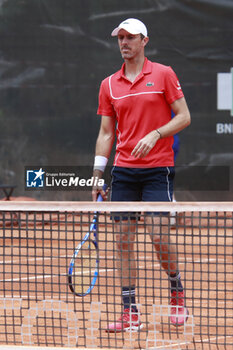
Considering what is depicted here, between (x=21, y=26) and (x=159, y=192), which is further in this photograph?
(x=21, y=26)

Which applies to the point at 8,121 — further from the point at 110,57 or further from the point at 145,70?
the point at 145,70

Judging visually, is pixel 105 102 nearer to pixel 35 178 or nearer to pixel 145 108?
pixel 145 108

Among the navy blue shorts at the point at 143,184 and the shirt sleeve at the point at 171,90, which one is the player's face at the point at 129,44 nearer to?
the shirt sleeve at the point at 171,90

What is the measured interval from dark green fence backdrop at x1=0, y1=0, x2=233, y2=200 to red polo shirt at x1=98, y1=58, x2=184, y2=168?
→ 3.84m

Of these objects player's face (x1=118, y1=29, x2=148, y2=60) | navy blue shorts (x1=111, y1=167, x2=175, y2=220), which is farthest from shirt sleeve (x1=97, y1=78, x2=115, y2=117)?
→ navy blue shorts (x1=111, y1=167, x2=175, y2=220)

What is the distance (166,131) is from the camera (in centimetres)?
380

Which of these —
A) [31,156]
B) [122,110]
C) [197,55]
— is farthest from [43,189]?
[122,110]

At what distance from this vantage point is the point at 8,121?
7.91 m

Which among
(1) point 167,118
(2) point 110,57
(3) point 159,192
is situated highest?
(2) point 110,57

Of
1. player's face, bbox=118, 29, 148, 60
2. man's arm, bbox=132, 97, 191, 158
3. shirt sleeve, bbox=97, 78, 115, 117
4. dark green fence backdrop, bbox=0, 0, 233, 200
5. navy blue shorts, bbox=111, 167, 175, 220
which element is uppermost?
dark green fence backdrop, bbox=0, 0, 233, 200

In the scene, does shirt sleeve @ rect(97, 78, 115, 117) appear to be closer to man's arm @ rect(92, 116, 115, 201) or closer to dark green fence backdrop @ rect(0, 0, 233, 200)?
man's arm @ rect(92, 116, 115, 201)

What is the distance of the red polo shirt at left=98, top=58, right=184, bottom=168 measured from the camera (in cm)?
389

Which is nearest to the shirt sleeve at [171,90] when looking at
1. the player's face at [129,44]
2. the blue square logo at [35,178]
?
the player's face at [129,44]

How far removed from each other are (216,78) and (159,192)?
13.3 feet
